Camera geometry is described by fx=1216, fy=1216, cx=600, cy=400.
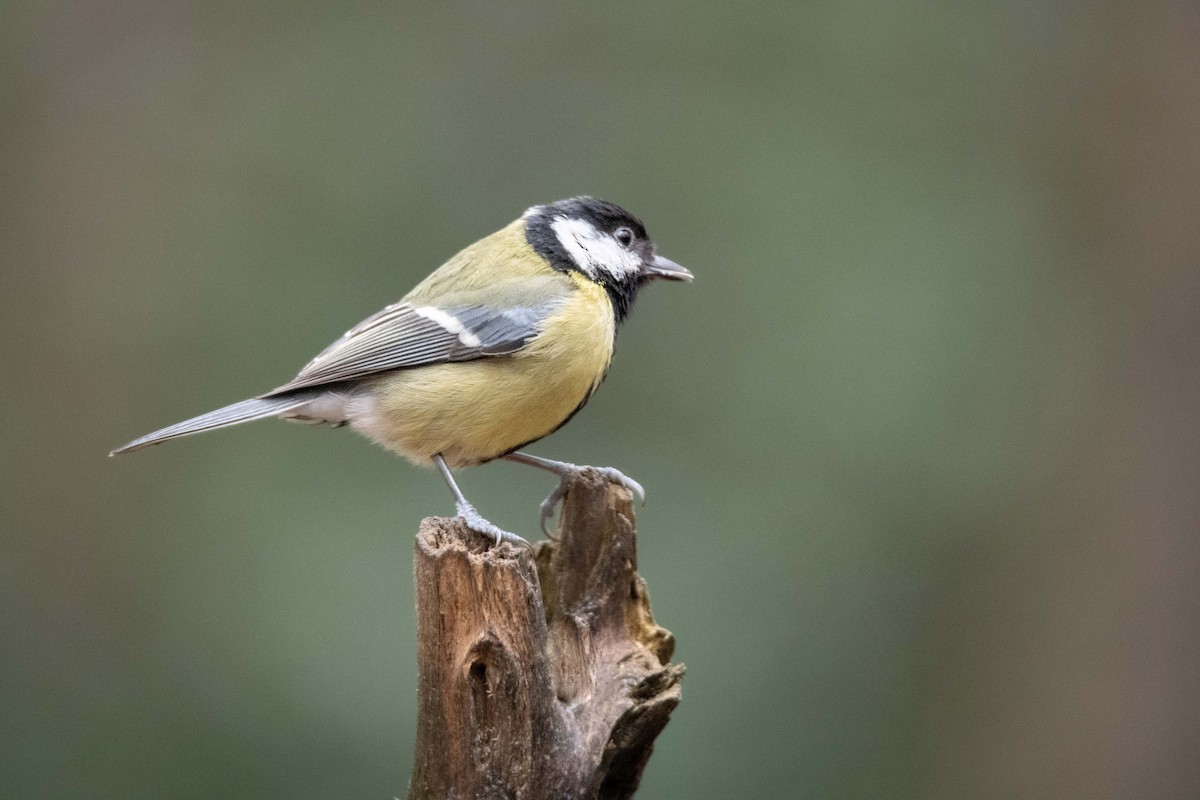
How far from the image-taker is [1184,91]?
14.7 ft

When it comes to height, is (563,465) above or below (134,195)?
below

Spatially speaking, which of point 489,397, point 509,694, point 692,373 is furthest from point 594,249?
point 692,373

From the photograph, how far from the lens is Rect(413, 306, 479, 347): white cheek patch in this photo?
281cm

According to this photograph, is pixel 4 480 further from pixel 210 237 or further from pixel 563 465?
pixel 563 465

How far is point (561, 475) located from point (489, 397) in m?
0.26

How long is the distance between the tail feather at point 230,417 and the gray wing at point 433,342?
0.09 feet

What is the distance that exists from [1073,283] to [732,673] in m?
1.95

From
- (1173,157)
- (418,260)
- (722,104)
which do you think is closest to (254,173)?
(418,260)

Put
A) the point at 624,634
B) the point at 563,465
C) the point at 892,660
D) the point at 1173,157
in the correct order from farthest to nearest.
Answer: the point at 1173,157, the point at 892,660, the point at 563,465, the point at 624,634

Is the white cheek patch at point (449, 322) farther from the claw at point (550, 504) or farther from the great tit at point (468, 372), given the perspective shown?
the claw at point (550, 504)

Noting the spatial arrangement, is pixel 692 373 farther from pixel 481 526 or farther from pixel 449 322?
pixel 481 526

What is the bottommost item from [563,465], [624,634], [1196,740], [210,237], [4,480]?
[1196,740]

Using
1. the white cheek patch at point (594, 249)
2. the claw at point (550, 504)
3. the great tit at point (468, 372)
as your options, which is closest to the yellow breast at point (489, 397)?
the great tit at point (468, 372)

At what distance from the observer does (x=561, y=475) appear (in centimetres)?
283
